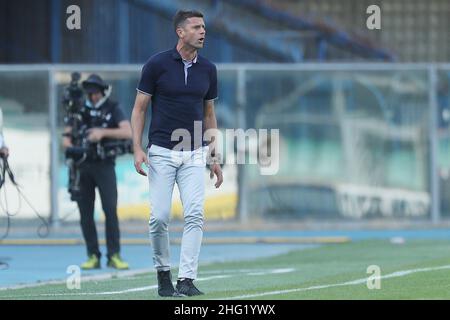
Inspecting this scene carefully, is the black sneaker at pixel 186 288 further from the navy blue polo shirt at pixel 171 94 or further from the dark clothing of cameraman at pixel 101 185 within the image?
the dark clothing of cameraman at pixel 101 185

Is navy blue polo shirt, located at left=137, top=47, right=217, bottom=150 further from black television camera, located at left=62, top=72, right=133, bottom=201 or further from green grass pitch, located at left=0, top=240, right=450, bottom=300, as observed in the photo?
black television camera, located at left=62, top=72, right=133, bottom=201

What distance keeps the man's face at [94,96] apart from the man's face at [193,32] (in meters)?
4.12

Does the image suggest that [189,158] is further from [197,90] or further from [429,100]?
[429,100]

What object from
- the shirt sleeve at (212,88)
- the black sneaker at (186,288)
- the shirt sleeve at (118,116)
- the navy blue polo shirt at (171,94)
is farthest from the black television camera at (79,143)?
the black sneaker at (186,288)

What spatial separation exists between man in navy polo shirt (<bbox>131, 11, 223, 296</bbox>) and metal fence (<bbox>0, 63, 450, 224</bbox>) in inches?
376

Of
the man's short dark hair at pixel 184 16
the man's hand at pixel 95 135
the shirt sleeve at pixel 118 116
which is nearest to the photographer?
the man's short dark hair at pixel 184 16

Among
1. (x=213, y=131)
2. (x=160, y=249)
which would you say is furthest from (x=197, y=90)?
(x=160, y=249)

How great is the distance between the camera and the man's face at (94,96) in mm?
14344

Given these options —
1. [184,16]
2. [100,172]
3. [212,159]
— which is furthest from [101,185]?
[184,16]

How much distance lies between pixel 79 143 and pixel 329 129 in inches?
258

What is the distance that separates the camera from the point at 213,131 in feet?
34.9

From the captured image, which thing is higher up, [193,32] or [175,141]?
[193,32]

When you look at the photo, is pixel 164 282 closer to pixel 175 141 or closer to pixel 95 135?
pixel 175 141

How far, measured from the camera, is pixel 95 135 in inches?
562
